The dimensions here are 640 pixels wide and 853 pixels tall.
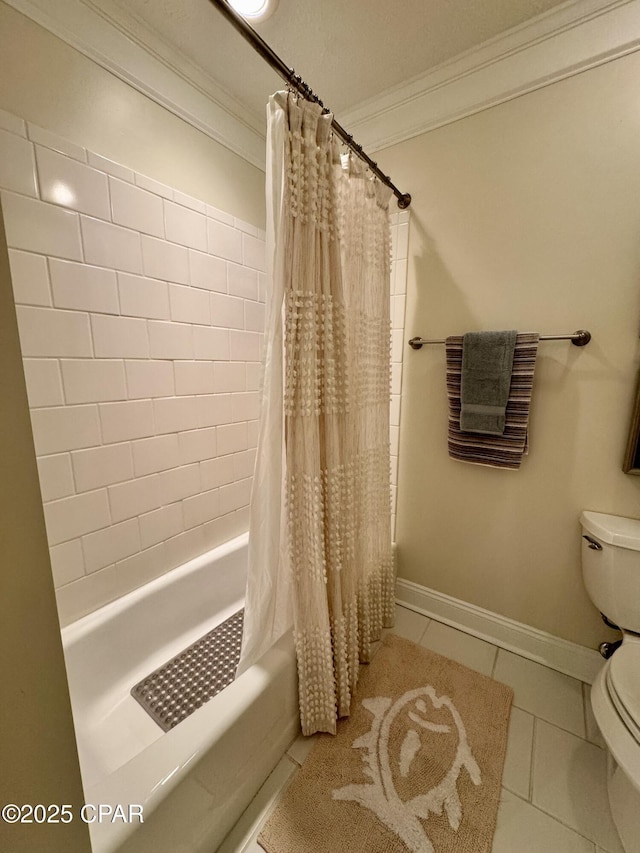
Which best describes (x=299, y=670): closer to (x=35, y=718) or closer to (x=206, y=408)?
(x=35, y=718)

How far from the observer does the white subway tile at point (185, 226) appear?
129 centimetres

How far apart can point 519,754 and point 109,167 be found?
235 centimetres

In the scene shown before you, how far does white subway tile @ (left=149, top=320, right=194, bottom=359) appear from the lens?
128cm

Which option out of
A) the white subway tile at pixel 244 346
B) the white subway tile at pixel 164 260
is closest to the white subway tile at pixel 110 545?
the white subway tile at pixel 244 346

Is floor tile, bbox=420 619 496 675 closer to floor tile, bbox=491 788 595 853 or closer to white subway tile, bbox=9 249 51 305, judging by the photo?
floor tile, bbox=491 788 595 853

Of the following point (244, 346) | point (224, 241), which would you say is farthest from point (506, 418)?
point (224, 241)

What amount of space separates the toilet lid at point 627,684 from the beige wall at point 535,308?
351 mm

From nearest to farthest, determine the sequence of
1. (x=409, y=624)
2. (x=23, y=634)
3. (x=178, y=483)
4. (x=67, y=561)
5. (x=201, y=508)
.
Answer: (x=23, y=634) → (x=67, y=561) → (x=178, y=483) → (x=201, y=508) → (x=409, y=624)

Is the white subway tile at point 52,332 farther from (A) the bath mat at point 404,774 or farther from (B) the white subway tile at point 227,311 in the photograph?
(A) the bath mat at point 404,774

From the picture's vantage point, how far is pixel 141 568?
1317 mm

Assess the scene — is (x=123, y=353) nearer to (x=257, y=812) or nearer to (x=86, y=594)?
(x=86, y=594)

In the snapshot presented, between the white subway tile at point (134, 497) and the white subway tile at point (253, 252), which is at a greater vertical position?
the white subway tile at point (253, 252)

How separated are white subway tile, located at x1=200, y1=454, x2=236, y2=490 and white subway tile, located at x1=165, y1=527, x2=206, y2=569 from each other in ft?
0.70

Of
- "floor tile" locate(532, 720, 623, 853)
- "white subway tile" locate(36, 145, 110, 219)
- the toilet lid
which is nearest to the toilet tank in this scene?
the toilet lid
